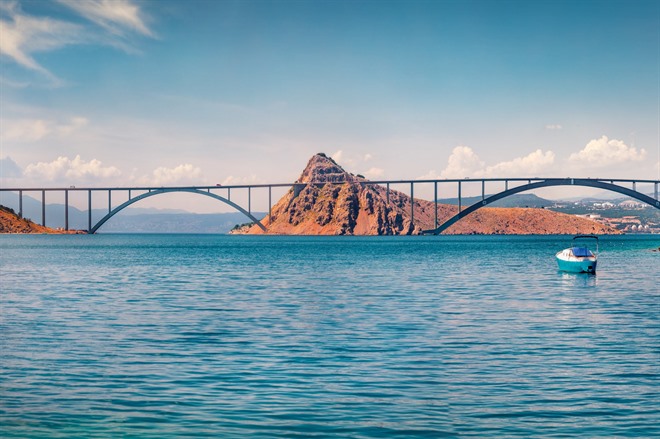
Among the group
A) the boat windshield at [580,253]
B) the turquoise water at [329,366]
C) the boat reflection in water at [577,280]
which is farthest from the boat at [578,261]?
the turquoise water at [329,366]

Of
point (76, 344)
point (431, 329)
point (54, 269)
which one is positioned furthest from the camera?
point (54, 269)

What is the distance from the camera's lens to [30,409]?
1705 cm

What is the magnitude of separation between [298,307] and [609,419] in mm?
25380

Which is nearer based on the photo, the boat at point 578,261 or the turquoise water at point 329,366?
the turquoise water at point 329,366

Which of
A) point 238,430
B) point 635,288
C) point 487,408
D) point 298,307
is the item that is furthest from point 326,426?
point 635,288

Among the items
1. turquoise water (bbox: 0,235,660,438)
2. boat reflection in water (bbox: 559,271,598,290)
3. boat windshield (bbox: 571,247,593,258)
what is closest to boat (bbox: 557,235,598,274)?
boat windshield (bbox: 571,247,593,258)

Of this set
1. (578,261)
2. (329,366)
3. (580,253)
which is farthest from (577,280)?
(329,366)

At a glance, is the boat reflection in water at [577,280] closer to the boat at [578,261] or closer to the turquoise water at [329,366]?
the boat at [578,261]

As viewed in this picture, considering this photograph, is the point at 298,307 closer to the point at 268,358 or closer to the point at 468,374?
the point at 268,358

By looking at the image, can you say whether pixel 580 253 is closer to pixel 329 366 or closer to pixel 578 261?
pixel 578 261

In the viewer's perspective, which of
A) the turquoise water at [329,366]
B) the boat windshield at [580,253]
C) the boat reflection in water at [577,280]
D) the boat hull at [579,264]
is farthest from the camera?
the boat windshield at [580,253]

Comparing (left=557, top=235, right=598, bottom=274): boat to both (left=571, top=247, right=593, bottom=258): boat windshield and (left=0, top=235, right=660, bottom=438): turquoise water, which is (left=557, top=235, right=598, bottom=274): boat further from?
(left=0, top=235, right=660, bottom=438): turquoise water

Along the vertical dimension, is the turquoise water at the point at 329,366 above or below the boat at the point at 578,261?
below

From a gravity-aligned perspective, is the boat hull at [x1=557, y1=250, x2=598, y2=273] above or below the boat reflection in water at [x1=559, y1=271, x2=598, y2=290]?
above
